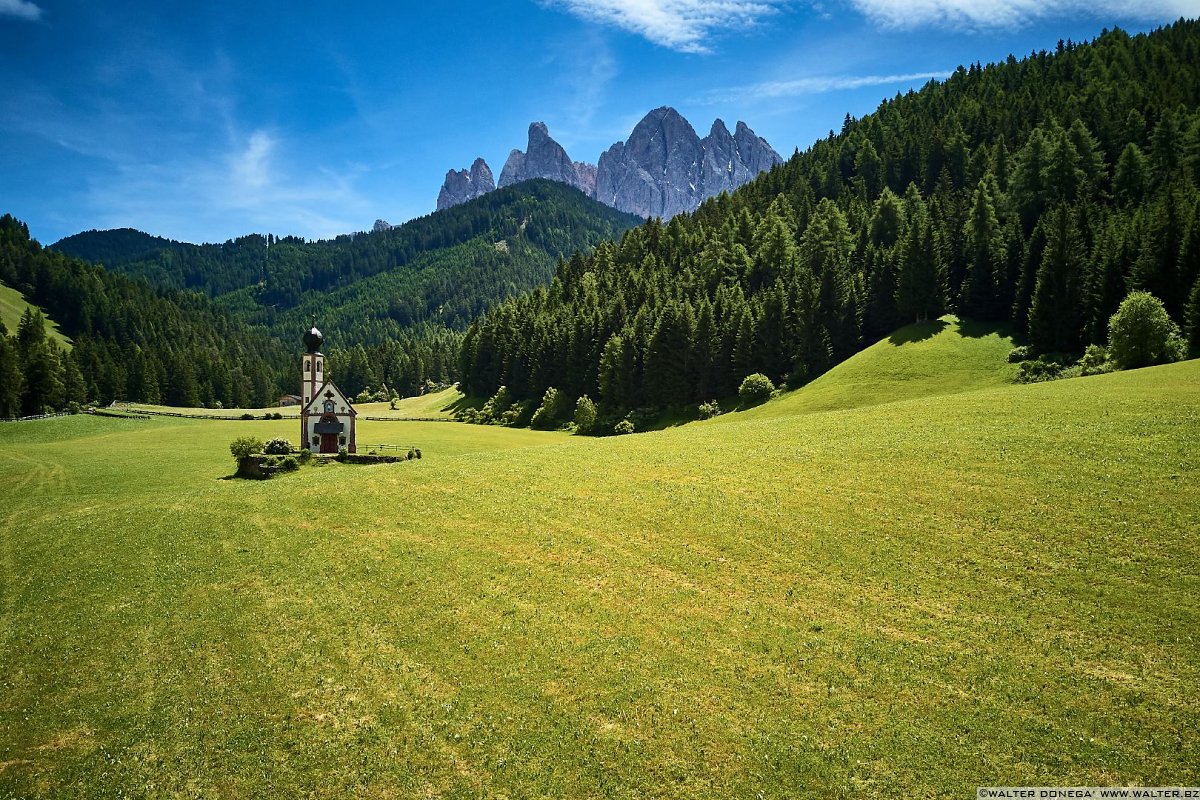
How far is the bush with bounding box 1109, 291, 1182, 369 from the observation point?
5588 cm

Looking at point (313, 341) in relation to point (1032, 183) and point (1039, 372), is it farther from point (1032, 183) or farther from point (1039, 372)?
point (1032, 183)

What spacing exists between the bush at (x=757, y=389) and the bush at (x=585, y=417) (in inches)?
948

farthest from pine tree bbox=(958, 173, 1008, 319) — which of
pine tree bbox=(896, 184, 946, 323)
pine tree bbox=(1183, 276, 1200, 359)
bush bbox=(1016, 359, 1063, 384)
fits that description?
pine tree bbox=(1183, 276, 1200, 359)

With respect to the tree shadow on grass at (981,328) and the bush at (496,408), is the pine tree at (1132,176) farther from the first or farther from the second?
the bush at (496,408)

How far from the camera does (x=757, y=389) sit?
86750mm

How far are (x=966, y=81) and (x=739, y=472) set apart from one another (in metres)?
185

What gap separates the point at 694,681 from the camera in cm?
1869

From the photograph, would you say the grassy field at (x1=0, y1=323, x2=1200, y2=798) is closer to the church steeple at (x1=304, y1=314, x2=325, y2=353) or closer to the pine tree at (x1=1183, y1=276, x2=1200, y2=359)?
the pine tree at (x1=1183, y1=276, x2=1200, y2=359)

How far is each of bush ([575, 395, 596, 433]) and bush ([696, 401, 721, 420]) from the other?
17243 millimetres

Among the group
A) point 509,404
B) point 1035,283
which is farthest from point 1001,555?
point 509,404

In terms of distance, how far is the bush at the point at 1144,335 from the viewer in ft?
183

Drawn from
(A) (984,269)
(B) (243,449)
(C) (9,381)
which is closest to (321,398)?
(B) (243,449)

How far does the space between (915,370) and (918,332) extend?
1379 cm

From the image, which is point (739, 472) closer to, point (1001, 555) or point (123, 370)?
point (1001, 555)
